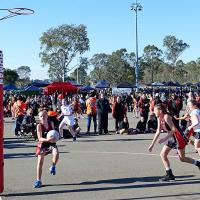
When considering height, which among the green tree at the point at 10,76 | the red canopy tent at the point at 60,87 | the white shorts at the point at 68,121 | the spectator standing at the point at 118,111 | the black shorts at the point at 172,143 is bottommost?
the black shorts at the point at 172,143

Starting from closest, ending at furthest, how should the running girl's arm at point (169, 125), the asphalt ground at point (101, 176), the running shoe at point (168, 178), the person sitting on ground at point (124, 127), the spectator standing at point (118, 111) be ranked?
the asphalt ground at point (101, 176) < the running shoe at point (168, 178) < the running girl's arm at point (169, 125) < the person sitting on ground at point (124, 127) < the spectator standing at point (118, 111)

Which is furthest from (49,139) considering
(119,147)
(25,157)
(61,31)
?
(61,31)

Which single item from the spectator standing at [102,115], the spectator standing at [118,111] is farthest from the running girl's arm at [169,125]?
the spectator standing at [118,111]

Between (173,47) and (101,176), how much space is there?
294 feet

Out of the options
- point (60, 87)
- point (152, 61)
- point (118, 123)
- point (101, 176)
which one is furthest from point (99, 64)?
point (101, 176)

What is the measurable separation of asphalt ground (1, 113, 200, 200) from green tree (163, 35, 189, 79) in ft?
274

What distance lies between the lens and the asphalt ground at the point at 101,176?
8.03 metres

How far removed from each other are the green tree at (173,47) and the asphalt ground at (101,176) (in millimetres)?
83410

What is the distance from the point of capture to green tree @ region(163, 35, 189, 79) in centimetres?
9644

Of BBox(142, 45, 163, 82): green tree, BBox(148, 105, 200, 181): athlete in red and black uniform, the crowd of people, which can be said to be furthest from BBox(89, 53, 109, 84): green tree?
BBox(148, 105, 200, 181): athlete in red and black uniform

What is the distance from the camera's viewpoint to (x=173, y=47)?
9719 centimetres

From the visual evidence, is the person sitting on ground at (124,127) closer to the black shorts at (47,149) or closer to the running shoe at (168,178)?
the running shoe at (168,178)

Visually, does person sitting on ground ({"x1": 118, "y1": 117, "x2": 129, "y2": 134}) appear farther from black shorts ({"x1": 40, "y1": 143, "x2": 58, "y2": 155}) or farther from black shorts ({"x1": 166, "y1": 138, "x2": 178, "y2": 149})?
black shorts ({"x1": 40, "y1": 143, "x2": 58, "y2": 155})

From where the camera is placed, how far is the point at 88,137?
19.2 m
